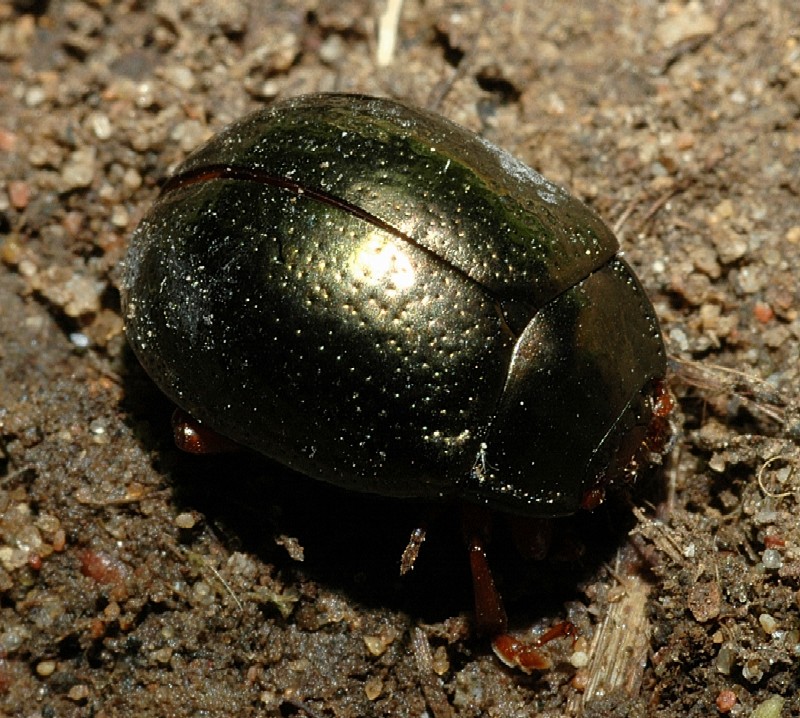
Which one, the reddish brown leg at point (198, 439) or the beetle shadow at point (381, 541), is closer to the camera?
the reddish brown leg at point (198, 439)

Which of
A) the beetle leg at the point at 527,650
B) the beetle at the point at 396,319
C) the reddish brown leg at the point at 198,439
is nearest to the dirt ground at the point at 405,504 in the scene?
the beetle leg at the point at 527,650

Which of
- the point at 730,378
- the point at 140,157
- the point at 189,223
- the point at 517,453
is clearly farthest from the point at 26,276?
the point at 730,378

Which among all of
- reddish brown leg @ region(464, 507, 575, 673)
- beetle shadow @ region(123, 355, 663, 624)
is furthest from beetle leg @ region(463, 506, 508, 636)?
beetle shadow @ region(123, 355, 663, 624)

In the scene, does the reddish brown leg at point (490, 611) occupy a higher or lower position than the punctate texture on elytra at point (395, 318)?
lower

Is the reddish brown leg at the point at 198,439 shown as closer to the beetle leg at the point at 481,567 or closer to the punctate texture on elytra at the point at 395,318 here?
the punctate texture on elytra at the point at 395,318

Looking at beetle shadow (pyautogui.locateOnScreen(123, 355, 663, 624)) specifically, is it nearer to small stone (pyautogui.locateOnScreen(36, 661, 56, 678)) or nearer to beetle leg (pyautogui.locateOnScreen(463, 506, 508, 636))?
beetle leg (pyautogui.locateOnScreen(463, 506, 508, 636))

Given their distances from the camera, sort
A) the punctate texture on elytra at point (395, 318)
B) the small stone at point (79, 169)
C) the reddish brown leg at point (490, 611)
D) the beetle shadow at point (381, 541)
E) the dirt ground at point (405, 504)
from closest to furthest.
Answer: the punctate texture on elytra at point (395, 318) → the reddish brown leg at point (490, 611) → the dirt ground at point (405, 504) → the beetle shadow at point (381, 541) → the small stone at point (79, 169)

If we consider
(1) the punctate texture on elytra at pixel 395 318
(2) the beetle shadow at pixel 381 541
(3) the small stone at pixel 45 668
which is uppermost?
(1) the punctate texture on elytra at pixel 395 318
